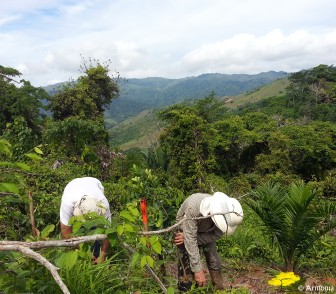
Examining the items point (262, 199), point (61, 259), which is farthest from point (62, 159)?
point (61, 259)

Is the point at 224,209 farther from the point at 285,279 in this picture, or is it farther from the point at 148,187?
the point at 148,187

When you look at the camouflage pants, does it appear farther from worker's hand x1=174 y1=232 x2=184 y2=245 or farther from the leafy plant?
the leafy plant

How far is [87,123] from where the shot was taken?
41.1 feet

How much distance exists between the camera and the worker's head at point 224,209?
2953 millimetres

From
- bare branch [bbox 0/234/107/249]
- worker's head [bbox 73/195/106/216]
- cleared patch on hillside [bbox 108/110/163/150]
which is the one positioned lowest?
cleared patch on hillside [bbox 108/110/163/150]

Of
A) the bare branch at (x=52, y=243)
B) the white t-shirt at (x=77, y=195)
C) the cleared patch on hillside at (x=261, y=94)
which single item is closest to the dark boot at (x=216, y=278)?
the white t-shirt at (x=77, y=195)

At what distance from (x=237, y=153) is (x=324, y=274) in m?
18.9

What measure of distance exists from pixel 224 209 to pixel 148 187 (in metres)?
1.63

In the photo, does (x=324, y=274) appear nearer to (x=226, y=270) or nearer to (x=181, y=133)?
(x=226, y=270)

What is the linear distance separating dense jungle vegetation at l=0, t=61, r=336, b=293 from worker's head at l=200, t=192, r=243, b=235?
0.50 m

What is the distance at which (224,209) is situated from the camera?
9.62 feet

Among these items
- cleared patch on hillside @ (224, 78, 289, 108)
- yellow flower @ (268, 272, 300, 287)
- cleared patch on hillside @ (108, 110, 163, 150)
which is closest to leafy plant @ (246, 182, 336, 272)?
yellow flower @ (268, 272, 300, 287)

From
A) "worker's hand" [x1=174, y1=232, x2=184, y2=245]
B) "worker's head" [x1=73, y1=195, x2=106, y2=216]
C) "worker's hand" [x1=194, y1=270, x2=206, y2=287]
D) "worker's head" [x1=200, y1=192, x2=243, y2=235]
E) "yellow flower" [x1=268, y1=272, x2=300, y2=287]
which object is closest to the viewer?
"yellow flower" [x1=268, y1=272, x2=300, y2=287]

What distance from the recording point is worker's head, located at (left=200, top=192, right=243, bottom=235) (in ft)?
9.69
